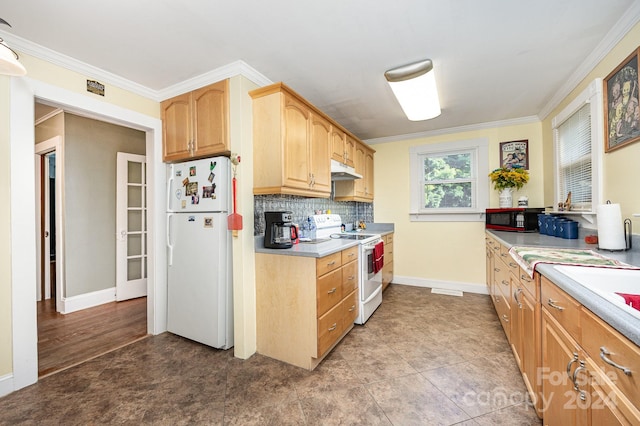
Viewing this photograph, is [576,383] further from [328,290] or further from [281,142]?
[281,142]

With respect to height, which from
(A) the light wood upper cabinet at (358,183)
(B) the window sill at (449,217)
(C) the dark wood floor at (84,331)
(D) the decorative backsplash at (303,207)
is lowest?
(C) the dark wood floor at (84,331)

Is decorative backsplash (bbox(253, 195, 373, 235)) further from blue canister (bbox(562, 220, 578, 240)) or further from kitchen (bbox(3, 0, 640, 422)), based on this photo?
blue canister (bbox(562, 220, 578, 240))

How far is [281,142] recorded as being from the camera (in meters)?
2.16

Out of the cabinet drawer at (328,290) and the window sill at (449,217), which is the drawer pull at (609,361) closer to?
the cabinet drawer at (328,290)

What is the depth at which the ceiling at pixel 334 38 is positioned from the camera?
1576 mm

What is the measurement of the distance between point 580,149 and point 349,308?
2645 millimetres

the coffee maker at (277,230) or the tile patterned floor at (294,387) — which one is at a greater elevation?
the coffee maker at (277,230)

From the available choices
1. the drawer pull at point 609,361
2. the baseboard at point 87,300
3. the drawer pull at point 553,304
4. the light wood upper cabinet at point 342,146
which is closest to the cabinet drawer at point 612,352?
the drawer pull at point 609,361

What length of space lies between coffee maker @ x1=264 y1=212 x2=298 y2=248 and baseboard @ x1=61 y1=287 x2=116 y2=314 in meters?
2.68

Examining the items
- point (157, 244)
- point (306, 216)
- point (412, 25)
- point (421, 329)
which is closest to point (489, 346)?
point (421, 329)

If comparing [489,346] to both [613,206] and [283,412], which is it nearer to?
[613,206]

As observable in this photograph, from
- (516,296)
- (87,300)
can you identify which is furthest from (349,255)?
(87,300)

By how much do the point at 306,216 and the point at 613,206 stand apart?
257 cm

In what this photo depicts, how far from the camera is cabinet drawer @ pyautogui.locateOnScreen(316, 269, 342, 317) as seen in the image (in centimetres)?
206
